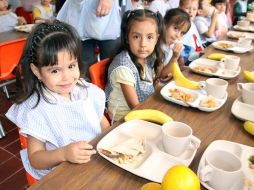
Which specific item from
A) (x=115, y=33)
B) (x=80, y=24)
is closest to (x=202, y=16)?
(x=115, y=33)

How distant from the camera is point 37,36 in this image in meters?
0.93

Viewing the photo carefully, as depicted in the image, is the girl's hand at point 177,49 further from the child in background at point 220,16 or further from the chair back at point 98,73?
the child in background at point 220,16

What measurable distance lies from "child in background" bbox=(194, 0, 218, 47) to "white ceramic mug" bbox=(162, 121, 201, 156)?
2308mm

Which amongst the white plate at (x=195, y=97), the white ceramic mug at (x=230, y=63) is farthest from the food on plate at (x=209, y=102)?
the white ceramic mug at (x=230, y=63)

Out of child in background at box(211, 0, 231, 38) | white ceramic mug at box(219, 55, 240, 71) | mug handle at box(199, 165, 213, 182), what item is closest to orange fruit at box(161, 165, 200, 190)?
mug handle at box(199, 165, 213, 182)

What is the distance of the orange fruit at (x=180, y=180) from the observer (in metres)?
0.50

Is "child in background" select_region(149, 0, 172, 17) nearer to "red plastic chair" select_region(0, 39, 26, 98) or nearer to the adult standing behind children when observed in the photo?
the adult standing behind children

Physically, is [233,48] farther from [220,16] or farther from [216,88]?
[220,16]

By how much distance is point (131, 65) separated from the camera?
1398mm

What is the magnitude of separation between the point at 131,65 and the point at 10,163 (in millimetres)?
1175

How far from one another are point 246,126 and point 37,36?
0.82 metres

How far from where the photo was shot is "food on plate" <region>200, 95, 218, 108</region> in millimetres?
1043

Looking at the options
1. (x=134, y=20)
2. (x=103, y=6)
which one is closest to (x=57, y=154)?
(x=134, y=20)

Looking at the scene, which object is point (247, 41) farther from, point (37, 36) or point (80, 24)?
point (37, 36)
